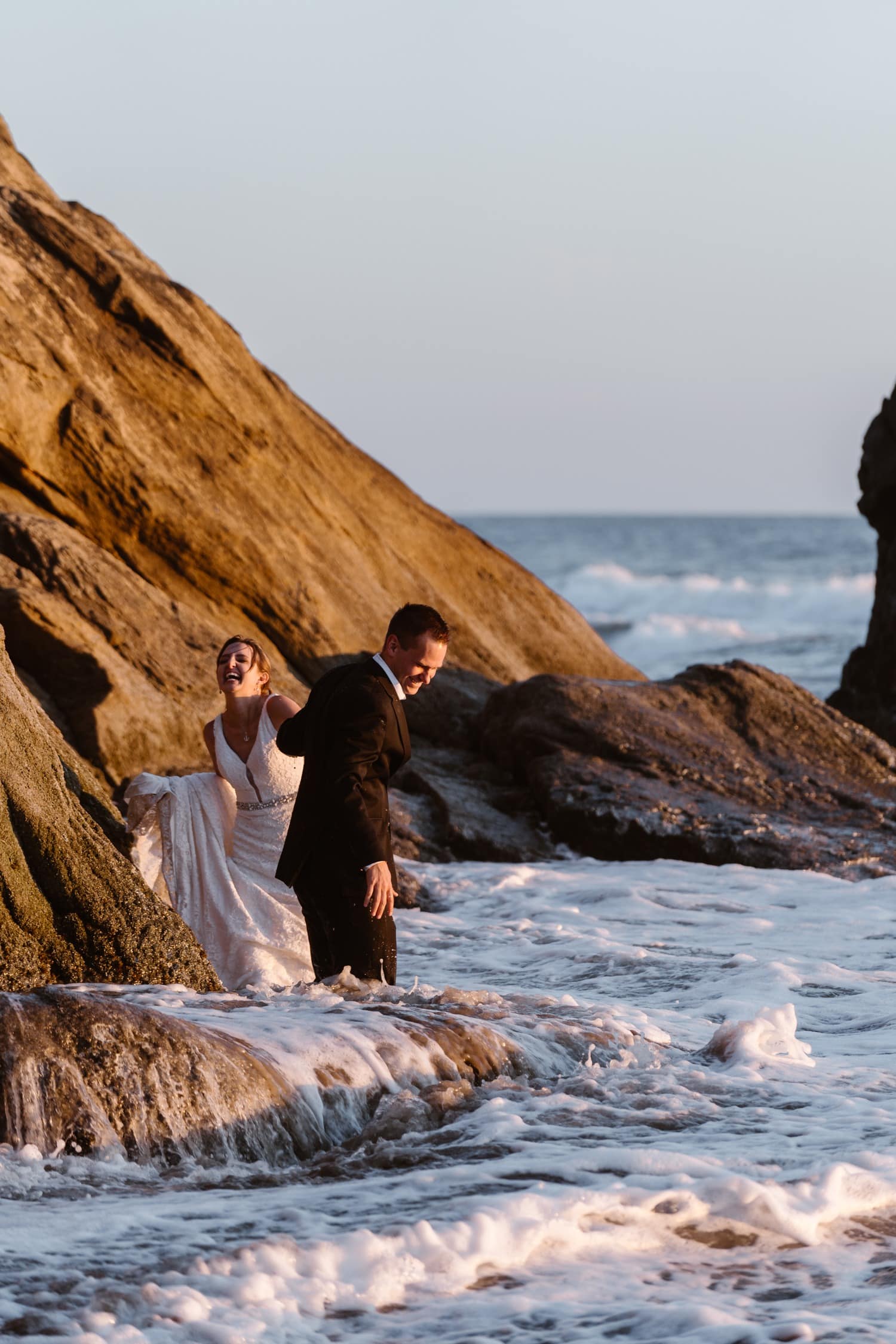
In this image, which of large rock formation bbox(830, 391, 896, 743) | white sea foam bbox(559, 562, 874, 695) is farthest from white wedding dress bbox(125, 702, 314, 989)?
white sea foam bbox(559, 562, 874, 695)

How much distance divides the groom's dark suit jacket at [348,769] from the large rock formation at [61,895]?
539mm

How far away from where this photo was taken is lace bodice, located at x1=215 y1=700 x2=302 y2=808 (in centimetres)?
677

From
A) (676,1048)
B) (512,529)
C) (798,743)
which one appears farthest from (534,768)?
(512,529)

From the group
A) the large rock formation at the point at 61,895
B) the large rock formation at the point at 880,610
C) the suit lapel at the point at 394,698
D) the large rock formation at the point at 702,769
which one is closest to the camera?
the large rock formation at the point at 61,895

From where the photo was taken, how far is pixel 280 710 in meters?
6.70

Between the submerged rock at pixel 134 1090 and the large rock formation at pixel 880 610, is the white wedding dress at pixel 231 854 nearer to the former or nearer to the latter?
the submerged rock at pixel 134 1090

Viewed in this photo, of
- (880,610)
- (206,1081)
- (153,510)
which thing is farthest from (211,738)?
(880,610)

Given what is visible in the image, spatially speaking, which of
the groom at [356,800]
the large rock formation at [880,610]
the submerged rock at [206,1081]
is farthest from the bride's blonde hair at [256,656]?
the large rock formation at [880,610]

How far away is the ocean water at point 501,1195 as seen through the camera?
333cm

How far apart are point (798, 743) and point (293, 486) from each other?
4570mm

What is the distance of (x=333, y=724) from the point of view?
5.48m

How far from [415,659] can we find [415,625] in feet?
0.42

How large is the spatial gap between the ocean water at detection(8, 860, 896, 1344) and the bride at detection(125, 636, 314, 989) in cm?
117

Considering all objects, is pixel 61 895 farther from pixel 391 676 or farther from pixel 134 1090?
pixel 391 676
